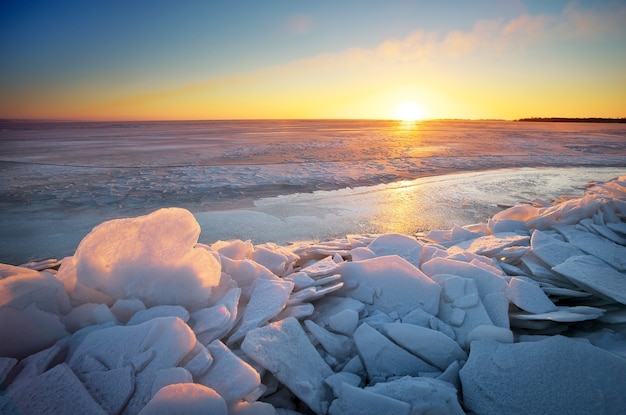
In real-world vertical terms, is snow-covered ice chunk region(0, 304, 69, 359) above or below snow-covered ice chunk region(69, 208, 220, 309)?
below

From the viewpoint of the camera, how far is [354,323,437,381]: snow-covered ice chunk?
5.08 feet

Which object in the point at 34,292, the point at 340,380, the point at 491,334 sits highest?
the point at 34,292

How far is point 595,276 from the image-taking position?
2049 mm

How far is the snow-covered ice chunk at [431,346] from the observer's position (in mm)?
1576

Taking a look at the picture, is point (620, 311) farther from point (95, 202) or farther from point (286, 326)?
point (95, 202)

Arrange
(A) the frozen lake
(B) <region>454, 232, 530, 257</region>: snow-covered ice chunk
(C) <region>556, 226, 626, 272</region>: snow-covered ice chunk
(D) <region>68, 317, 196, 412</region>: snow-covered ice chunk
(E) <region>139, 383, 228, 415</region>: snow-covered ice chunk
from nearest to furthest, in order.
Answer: (E) <region>139, 383, 228, 415</region>: snow-covered ice chunk, (D) <region>68, 317, 196, 412</region>: snow-covered ice chunk, (C) <region>556, 226, 626, 272</region>: snow-covered ice chunk, (B) <region>454, 232, 530, 257</region>: snow-covered ice chunk, (A) the frozen lake

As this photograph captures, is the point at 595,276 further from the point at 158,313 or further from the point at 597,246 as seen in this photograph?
the point at 158,313

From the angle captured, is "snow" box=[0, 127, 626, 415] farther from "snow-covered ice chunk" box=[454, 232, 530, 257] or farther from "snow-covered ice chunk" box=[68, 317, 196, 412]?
"snow-covered ice chunk" box=[454, 232, 530, 257]

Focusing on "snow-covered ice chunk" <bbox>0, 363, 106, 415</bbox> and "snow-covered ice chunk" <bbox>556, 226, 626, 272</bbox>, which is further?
"snow-covered ice chunk" <bbox>556, 226, 626, 272</bbox>

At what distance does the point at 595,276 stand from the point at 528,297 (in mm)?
489

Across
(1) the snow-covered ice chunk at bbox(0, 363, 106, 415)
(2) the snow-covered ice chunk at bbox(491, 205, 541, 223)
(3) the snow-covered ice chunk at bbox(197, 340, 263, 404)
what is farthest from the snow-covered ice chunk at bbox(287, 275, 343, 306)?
(2) the snow-covered ice chunk at bbox(491, 205, 541, 223)

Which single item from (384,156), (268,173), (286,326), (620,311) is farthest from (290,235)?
(384,156)

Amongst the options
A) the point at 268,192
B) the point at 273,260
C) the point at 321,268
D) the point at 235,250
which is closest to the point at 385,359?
the point at 321,268

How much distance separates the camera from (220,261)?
2084mm
